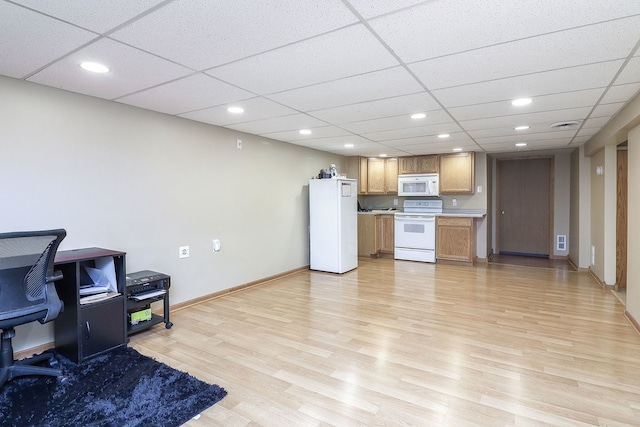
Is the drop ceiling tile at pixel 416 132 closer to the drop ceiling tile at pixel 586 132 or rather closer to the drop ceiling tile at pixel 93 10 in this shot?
the drop ceiling tile at pixel 586 132

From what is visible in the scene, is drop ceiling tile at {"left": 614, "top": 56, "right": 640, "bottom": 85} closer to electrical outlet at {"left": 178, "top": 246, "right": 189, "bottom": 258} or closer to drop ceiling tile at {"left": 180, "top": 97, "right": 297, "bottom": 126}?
drop ceiling tile at {"left": 180, "top": 97, "right": 297, "bottom": 126}

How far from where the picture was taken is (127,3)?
1531 millimetres

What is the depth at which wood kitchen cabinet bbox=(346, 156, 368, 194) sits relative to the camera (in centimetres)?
697

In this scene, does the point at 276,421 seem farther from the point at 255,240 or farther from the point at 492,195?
the point at 492,195

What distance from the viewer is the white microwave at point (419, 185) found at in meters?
6.54

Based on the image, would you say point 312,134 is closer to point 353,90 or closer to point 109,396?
point 353,90

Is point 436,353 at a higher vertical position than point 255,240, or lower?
lower

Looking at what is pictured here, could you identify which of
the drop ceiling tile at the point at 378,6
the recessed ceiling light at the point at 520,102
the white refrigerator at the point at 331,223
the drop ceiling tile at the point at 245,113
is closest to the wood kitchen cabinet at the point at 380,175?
the white refrigerator at the point at 331,223

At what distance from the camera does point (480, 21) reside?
1680mm

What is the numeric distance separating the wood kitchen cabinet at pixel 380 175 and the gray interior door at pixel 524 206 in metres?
2.42

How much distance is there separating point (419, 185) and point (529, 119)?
3057mm

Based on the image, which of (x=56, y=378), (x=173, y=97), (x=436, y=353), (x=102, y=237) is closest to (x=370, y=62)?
(x=173, y=97)

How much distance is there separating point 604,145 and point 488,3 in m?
3.96

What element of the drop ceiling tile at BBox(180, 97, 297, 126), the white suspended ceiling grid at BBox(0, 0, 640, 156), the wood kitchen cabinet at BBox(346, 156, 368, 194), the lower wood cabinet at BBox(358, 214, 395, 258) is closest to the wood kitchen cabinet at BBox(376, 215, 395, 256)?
the lower wood cabinet at BBox(358, 214, 395, 258)
